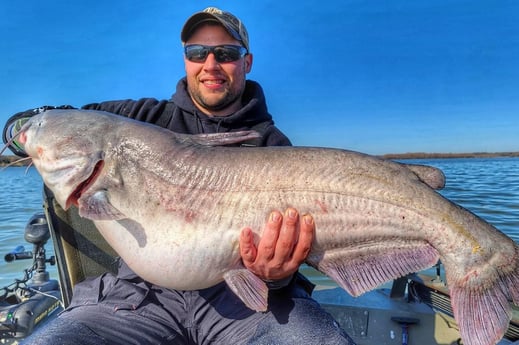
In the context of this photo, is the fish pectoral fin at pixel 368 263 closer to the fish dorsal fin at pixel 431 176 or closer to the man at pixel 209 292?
the man at pixel 209 292

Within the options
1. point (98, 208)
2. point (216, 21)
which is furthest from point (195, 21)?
point (98, 208)

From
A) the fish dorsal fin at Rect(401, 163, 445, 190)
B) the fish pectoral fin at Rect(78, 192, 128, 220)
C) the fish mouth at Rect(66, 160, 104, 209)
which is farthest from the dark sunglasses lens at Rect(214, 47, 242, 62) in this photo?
the fish dorsal fin at Rect(401, 163, 445, 190)

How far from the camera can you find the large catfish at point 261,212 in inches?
90.0

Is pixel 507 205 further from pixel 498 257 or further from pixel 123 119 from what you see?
pixel 123 119

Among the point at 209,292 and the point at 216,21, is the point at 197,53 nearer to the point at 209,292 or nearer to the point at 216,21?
the point at 216,21

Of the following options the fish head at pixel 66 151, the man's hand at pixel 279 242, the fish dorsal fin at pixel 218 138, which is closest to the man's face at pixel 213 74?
the fish dorsal fin at pixel 218 138

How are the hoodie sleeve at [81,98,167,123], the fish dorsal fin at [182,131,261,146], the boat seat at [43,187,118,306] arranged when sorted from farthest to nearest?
the hoodie sleeve at [81,98,167,123] → the boat seat at [43,187,118,306] → the fish dorsal fin at [182,131,261,146]

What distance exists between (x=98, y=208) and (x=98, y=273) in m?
1.22

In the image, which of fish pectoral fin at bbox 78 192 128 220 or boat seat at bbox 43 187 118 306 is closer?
fish pectoral fin at bbox 78 192 128 220

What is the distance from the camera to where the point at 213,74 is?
364cm

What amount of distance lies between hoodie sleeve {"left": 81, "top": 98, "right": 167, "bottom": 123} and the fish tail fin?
9.43 feet

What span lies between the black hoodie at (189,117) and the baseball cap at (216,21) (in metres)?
0.59

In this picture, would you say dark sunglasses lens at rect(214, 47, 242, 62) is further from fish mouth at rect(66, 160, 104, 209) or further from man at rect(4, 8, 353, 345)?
fish mouth at rect(66, 160, 104, 209)

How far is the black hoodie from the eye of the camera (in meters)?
3.59
